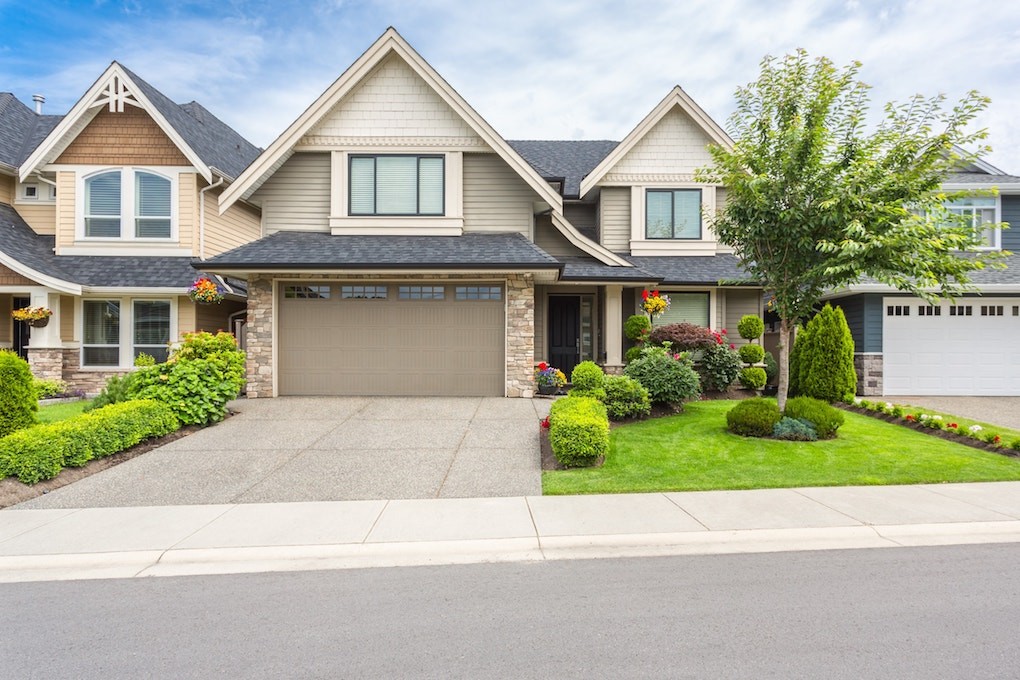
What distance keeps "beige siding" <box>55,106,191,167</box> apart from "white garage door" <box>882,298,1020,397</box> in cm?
1994

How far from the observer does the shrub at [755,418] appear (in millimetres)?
9617

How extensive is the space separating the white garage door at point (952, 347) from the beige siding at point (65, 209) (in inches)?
872

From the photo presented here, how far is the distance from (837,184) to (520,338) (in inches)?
273

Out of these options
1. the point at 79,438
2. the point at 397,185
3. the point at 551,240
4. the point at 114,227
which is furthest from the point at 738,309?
the point at 114,227

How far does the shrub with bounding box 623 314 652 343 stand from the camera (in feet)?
47.4

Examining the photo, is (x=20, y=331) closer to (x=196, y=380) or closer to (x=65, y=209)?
(x=65, y=209)

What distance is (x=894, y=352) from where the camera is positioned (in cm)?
1448

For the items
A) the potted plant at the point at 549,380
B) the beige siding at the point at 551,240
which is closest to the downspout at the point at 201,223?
the beige siding at the point at 551,240

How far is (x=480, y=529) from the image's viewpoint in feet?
18.7

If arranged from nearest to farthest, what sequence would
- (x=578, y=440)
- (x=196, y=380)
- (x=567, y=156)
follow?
(x=578, y=440) → (x=196, y=380) → (x=567, y=156)

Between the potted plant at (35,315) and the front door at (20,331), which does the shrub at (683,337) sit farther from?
the front door at (20,331)

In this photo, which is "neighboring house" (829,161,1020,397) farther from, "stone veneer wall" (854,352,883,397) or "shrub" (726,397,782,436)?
"shrub" (726,397,782,436)

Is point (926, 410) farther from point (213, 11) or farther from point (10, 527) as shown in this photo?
point (213, 11)

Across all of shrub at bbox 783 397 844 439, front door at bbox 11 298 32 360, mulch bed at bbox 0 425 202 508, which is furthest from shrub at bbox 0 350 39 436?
shrub at bbox 783 397 844 439
